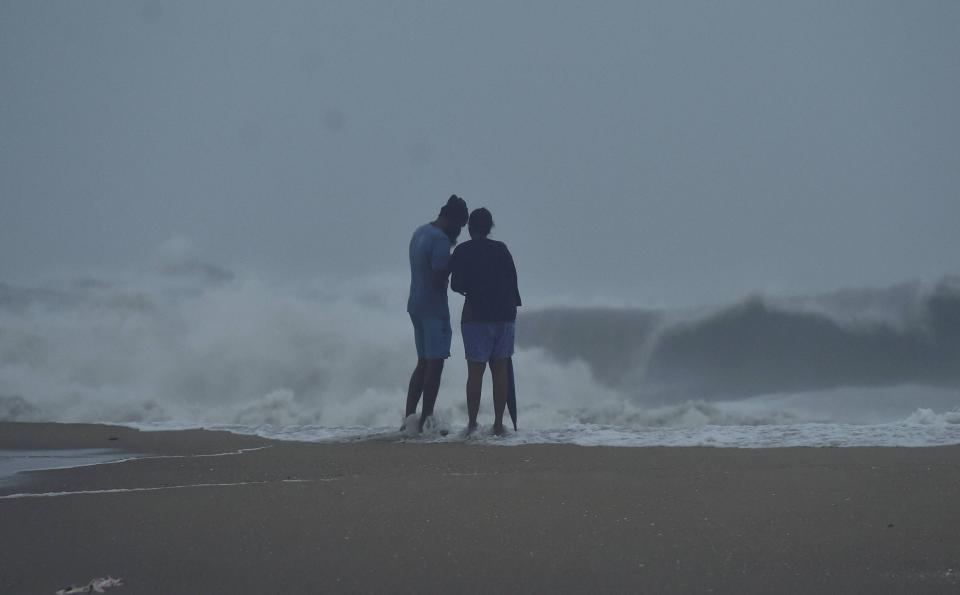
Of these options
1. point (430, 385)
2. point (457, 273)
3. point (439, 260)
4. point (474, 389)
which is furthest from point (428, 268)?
point (474, 389)

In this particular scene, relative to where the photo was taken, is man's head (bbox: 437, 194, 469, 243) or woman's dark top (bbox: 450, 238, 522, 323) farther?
man's head (bbox: 437, 194, 469, 243)

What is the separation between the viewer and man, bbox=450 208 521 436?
20.0 feet

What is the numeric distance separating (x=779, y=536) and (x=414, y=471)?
190cm

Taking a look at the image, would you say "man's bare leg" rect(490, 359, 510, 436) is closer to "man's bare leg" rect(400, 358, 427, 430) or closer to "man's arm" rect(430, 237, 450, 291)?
"man's bare leg" rect(400, 358, 427, 430)

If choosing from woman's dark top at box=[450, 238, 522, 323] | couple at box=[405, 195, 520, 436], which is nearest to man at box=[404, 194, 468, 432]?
couple at box=[405, 195, 520, 436]

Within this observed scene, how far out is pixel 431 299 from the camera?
20.8 ft

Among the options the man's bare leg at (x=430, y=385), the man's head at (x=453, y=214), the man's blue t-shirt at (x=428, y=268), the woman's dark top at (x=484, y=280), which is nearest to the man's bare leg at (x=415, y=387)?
the man's bare leg at (x=430, y=385)

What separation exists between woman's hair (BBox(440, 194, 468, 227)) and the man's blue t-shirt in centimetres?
12

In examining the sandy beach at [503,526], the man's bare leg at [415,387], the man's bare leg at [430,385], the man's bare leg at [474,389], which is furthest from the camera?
the man's bare leg at [415,387]

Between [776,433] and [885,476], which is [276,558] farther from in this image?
[776,433]

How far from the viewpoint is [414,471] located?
4.25 meters

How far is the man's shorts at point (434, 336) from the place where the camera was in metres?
6.27

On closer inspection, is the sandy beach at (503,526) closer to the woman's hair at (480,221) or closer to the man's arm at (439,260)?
the man's arm at (439,260)

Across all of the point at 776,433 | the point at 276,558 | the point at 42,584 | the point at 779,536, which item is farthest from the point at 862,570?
the point at 776,433
